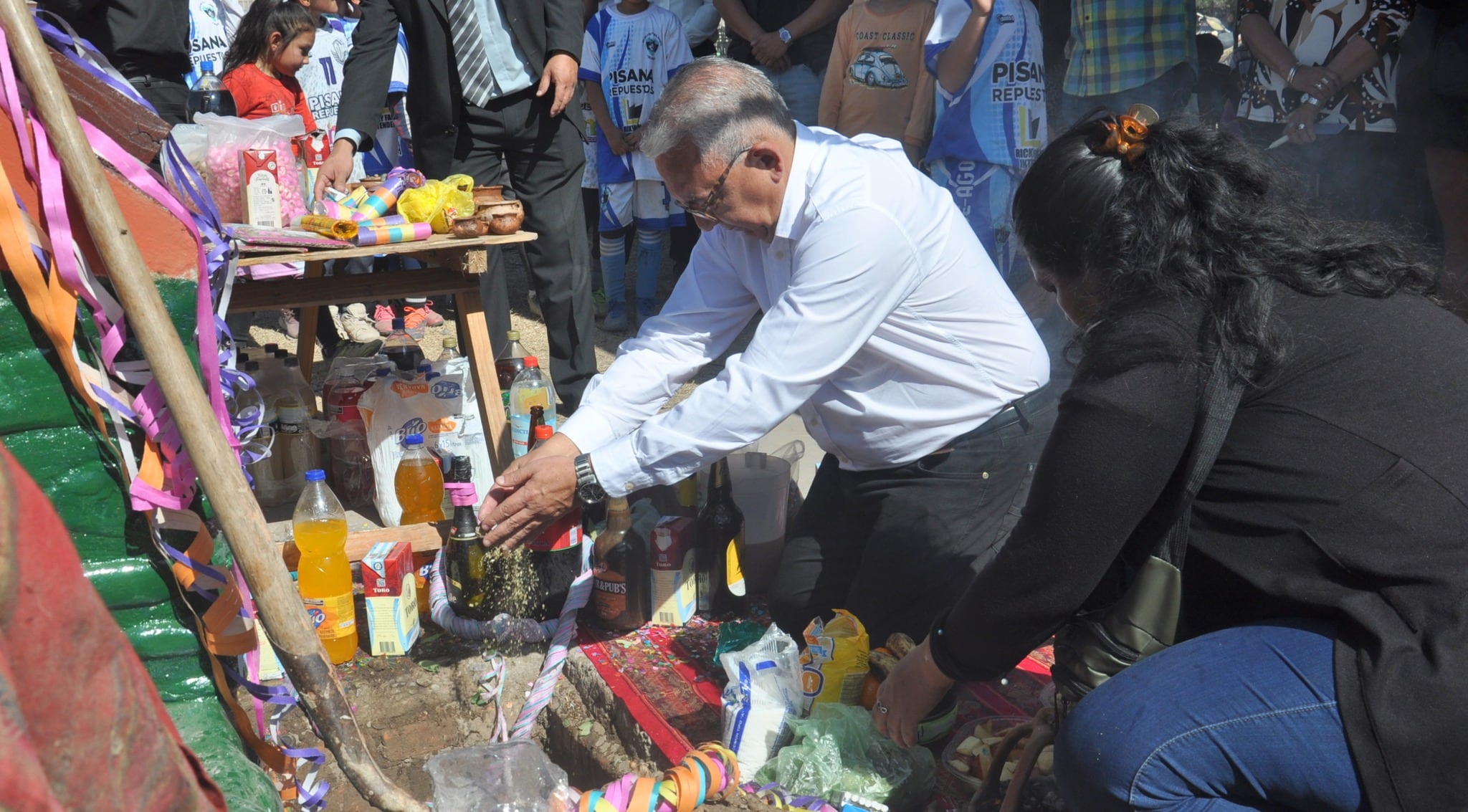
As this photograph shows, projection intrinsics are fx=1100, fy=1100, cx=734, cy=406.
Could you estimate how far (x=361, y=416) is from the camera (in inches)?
153

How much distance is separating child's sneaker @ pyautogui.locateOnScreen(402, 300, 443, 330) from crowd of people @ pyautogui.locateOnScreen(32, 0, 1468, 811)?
6.11 feet

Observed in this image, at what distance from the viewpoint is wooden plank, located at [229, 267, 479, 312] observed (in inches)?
141

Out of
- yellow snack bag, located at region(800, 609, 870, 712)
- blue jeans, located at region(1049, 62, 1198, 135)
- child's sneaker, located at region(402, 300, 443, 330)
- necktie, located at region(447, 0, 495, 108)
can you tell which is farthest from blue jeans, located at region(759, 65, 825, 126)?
yellow snack bag, located at region(800, 609, 870, 712)

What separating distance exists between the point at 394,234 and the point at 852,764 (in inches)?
83.7

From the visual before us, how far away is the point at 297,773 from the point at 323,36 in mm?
5311

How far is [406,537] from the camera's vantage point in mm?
3582

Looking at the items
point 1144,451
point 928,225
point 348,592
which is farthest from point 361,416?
point 1144,451

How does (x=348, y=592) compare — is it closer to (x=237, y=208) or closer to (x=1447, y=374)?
(x=237, y=208)

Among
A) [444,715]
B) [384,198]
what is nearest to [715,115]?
[384,198]

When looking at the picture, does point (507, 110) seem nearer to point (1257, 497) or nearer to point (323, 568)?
point (323, 568)

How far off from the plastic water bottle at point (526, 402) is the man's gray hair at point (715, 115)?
4.24 ft

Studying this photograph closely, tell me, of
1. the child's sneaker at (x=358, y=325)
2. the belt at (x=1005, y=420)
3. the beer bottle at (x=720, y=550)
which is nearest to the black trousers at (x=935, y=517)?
the belt at (x=1005, y=420)

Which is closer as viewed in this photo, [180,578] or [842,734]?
[180,578]

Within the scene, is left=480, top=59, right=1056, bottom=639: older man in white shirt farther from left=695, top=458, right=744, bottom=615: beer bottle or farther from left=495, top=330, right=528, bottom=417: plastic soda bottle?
left=495, top=330, right=528, bottom=417: plastic soda bottle
